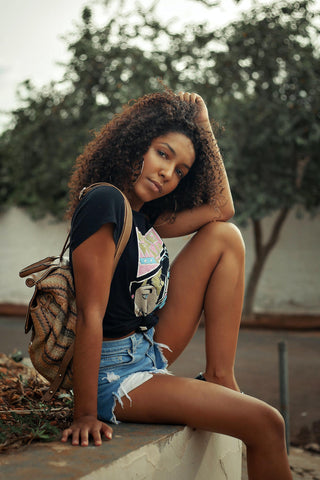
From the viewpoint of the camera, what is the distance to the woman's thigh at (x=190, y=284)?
245 centimetres

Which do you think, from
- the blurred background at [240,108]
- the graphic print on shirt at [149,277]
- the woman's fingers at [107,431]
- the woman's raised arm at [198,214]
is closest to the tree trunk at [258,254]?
the blurred background at [240,108]

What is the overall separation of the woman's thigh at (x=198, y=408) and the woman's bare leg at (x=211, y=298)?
347 millimetres

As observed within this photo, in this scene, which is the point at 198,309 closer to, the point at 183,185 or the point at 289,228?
the point at 183,185

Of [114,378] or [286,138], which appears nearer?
[114,378]

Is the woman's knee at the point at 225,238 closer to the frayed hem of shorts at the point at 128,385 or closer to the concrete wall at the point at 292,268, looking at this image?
the frayed hem of shorts at the point at 128,385

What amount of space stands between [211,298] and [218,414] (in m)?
0.56

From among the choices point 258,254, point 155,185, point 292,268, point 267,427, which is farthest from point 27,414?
point 292,268

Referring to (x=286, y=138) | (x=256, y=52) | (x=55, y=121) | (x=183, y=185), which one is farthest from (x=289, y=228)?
(x=183, y=185)

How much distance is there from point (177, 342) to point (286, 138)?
25.5 ft

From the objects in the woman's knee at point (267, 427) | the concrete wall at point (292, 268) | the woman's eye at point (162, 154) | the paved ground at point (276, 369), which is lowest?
the concrete wall at point (292, 268)

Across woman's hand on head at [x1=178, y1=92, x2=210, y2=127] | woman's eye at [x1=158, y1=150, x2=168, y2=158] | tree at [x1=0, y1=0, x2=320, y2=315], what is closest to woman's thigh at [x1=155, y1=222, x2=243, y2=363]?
woman's eye at [x1=158, y1=150, x2=168, y2=158]

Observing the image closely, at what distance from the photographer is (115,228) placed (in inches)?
80.0

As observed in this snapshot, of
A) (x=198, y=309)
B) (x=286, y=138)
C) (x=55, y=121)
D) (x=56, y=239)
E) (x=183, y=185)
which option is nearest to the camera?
(x=198, y=309)

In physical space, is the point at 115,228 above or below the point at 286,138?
above
